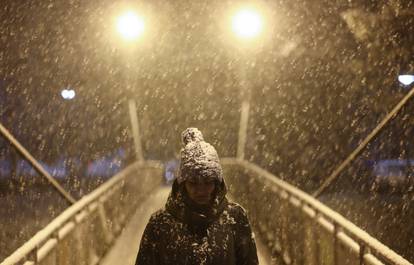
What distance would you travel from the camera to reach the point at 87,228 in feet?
22.1

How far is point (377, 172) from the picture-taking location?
2089cm

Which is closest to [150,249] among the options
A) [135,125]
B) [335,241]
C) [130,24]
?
[335,241]

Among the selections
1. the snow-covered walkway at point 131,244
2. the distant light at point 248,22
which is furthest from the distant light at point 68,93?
the distant light at point 248,22

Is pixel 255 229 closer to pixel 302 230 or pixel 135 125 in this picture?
pixel 302 230

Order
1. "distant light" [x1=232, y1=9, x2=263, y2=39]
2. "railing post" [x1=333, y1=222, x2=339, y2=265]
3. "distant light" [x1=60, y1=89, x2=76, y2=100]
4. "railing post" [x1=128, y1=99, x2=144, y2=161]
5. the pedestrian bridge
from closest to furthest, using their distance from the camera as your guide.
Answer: the pedestrian bridge, "railing post" [x1=333, y1=222, x2=339, y2=265], "distant light" [x1=232, y1=9, x2=263, y2=39], "railing post" [x1=128, y1=99, x2=144, y2=161], "distant light" [x1=60, y1=89, x2=76, y2=100]

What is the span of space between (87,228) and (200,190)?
438 cm

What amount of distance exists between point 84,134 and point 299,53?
21697 millimetres

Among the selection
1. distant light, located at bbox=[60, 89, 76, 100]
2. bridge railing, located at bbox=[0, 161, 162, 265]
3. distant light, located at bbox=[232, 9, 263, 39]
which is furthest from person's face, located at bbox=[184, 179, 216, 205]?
distant light, located at bbox=[60, 89, 76, 100]

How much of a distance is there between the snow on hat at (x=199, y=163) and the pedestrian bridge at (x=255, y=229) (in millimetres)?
1215

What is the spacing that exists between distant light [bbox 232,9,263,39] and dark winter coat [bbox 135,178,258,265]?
29.8 feet

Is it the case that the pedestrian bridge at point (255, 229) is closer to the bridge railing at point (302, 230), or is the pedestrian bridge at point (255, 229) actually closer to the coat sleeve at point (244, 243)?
the bridge railing at point (302, 230)

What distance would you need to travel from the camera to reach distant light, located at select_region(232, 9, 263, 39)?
1146cm

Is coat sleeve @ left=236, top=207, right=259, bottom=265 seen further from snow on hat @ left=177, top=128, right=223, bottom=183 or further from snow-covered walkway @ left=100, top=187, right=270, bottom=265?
snow-covered walkway @ left=100, top=187, right=270, bottom=265

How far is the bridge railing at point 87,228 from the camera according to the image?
4.14m
